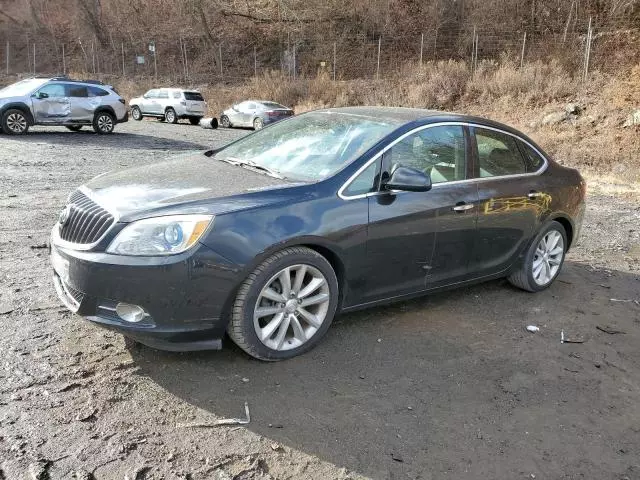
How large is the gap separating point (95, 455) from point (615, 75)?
2523cm

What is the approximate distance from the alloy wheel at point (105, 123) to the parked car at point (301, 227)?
15912 millimetres

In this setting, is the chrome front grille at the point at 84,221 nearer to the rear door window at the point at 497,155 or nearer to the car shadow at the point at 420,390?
the car shadow at the point at 420,390

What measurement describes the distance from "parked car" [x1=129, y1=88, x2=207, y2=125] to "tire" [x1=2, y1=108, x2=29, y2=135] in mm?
11253

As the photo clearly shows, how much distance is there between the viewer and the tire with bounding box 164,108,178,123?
2838cm

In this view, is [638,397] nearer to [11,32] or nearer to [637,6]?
[637,6]

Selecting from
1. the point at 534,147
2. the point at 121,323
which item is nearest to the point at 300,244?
the point at 121,323

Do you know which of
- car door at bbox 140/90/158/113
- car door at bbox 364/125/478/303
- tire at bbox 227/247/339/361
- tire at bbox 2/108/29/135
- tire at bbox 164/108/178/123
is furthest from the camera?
car door at bbox 140/90/158/113

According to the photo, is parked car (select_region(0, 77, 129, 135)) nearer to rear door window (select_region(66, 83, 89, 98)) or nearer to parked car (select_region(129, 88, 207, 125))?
rear door window (select_region(66, 83, 89, 98))

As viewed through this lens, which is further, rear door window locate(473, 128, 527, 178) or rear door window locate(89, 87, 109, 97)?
rear door window locate(89, 87, 109, 97)

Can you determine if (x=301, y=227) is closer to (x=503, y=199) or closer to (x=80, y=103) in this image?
(x=503, y=199)

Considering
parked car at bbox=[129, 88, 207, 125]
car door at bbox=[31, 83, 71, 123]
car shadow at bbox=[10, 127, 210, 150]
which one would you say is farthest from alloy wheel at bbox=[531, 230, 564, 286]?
parked car at bbox=[129, 88, 207, 125]

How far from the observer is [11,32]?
161ft

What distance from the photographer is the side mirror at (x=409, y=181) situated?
162 inches

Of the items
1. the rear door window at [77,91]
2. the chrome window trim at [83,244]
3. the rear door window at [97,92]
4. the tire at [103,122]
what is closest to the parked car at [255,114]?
the tire at [103,122]
